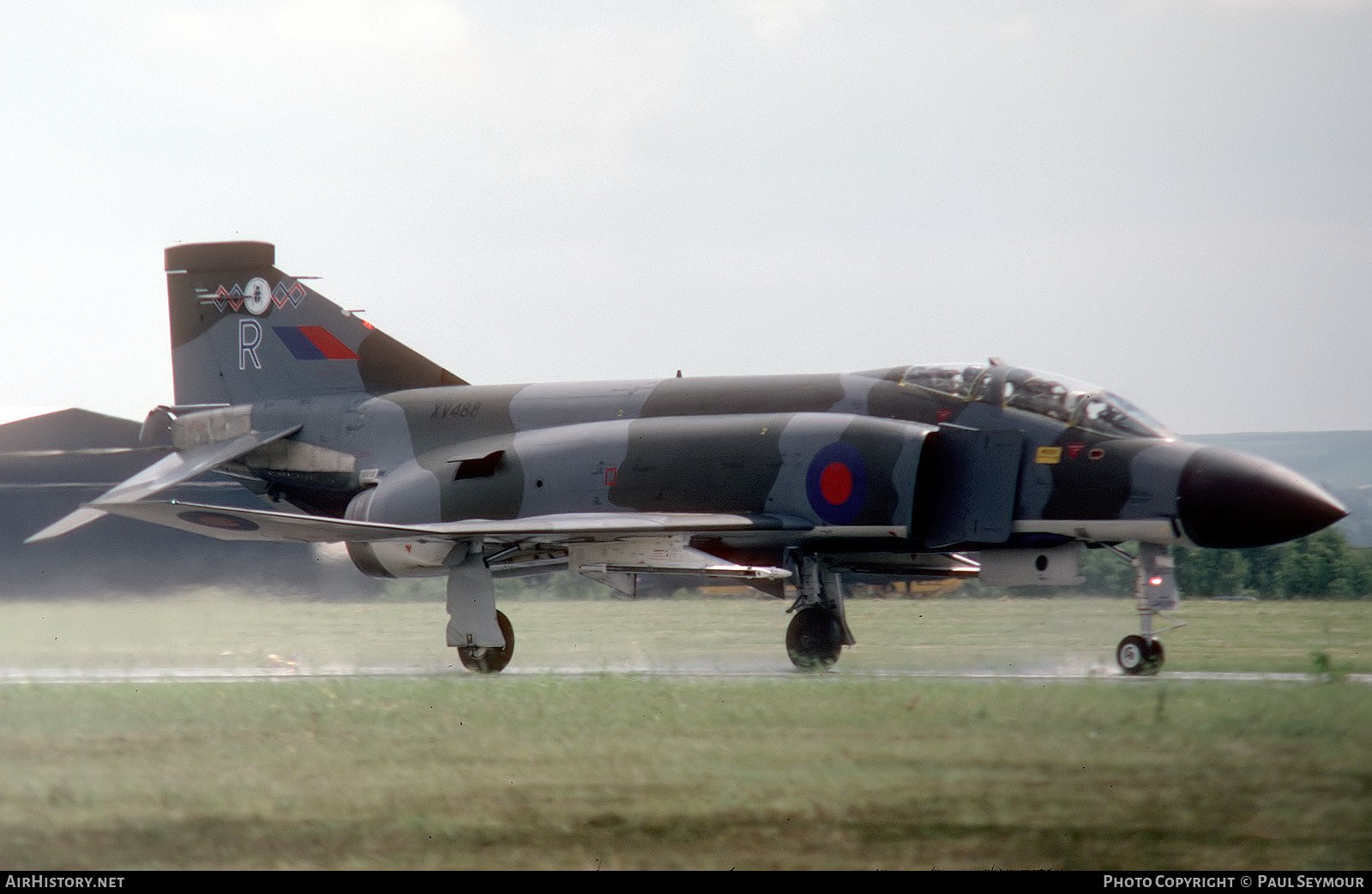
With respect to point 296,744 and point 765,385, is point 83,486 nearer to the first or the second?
point 765,385

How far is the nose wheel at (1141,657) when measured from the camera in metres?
12.9

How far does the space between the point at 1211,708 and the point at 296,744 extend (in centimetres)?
598

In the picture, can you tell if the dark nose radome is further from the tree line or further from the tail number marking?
the tree line

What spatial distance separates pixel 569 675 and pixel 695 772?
602 centimetres

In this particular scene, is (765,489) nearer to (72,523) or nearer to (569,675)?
(569,675)

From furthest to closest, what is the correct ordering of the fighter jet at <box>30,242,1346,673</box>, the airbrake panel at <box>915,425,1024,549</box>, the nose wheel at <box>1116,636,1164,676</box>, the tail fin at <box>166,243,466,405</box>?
the tail fin at <box>166,243,466,405</box>, the airbrake panel at <box>915,425,1024,549</box>, the fighter jet at <box>30,242,1346,673</box>, the nose wheel at <box>1116,636,1164,676</box>

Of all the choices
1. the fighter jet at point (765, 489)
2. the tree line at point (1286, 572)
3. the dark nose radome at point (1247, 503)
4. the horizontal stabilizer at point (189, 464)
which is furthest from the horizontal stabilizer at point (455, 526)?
the tree line at point (1286, 572)

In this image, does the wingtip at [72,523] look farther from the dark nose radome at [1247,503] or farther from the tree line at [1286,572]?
the tree line at [1286,572]

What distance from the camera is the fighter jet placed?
13281 mm

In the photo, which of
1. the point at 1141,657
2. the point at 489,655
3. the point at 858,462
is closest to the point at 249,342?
the point at 489,655

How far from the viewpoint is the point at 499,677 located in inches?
539

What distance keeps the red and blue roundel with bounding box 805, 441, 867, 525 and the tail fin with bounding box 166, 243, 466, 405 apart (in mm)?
5925

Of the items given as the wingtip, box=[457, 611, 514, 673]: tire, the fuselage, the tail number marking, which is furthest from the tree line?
the wingtip
